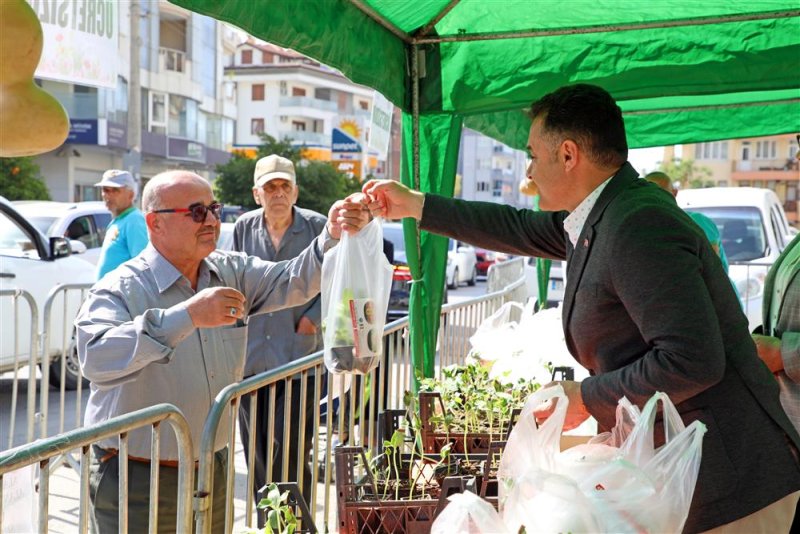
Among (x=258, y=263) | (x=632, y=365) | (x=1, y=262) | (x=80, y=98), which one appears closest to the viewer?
(x=632, y=365)

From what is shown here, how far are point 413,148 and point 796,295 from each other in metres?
2.19

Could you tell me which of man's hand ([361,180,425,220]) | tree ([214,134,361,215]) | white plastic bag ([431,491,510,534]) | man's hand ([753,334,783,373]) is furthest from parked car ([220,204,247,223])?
white plastic bag ([431,491,510,534])

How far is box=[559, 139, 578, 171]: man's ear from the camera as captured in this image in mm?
2279

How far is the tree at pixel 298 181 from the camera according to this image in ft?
138

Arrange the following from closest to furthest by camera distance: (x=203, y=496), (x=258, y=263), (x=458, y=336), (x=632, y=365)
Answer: (x=632, y=365) < (x=203, y=496) < (x=258, y=263) < (x=458, y=336)

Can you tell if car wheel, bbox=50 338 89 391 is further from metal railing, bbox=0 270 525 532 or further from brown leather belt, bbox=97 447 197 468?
brown leather belt, bbox=97 447 197 468

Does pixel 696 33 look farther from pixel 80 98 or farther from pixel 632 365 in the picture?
pixel 80 98

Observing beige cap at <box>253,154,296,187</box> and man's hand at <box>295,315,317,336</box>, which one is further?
beige cap at <box>253,154,296,187</box>

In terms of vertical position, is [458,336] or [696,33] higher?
[696,33]

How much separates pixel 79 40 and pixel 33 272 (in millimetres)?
3539

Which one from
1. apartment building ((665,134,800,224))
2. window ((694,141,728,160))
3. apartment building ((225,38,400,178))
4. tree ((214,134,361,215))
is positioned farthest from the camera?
window ((694,141,728,160))

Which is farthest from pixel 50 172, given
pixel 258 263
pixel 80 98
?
pixel 258 263

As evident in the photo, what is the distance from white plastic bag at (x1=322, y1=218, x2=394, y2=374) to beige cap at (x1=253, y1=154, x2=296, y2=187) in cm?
218

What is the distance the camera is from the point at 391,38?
420 cm
